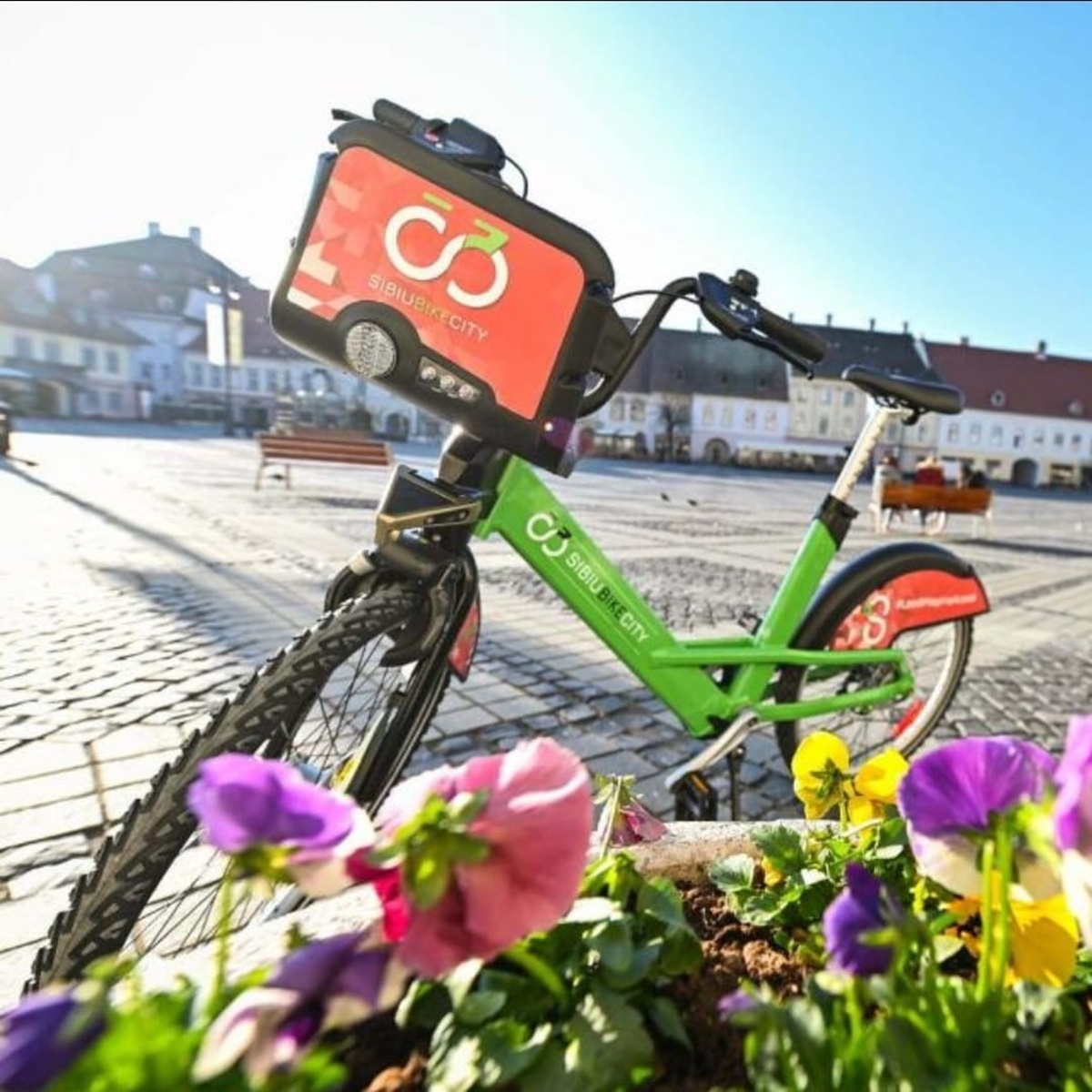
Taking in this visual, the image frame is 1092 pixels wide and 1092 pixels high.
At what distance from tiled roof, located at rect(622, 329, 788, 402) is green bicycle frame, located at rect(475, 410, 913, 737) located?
52.4 m

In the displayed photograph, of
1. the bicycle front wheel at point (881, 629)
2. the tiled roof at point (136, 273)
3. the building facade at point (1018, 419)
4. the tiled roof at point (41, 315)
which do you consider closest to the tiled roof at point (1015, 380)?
the building facade at point (1018, 419)

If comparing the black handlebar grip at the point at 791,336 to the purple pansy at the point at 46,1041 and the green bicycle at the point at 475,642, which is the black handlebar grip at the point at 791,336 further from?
the purple pansy at the point at 46,1041

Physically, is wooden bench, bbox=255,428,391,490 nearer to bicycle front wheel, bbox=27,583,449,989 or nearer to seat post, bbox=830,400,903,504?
seat post, bbox=830,400,903,504

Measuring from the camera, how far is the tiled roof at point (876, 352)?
174 feet

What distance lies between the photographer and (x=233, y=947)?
66 centimetres

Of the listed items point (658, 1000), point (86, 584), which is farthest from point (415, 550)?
point (86, 584)

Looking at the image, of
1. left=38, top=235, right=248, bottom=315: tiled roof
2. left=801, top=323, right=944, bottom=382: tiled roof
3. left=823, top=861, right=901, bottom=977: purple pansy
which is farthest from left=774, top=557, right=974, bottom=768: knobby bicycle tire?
left=38, top=235, right=248, bottom=315: tiled roof

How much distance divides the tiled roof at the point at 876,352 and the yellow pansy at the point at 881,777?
55784mm

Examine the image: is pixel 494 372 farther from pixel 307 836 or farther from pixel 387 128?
pixel 307 836

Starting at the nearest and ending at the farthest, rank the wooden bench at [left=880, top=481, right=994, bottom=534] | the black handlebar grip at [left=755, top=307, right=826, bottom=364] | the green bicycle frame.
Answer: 1. the black handlebar grip at [left=755, top=307, right=826, bottom=364]
2. the green bicycle frame
3. the wooden bench at [left=880, top=481, right=994, bottom=534]

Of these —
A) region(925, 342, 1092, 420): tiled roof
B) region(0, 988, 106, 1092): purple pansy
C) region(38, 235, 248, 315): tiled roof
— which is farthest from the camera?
region(38, 235, 248, 315): tiled roof

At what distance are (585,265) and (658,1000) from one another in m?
1.04

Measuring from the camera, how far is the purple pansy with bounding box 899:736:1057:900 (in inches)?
19.3

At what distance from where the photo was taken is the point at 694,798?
1986mm
